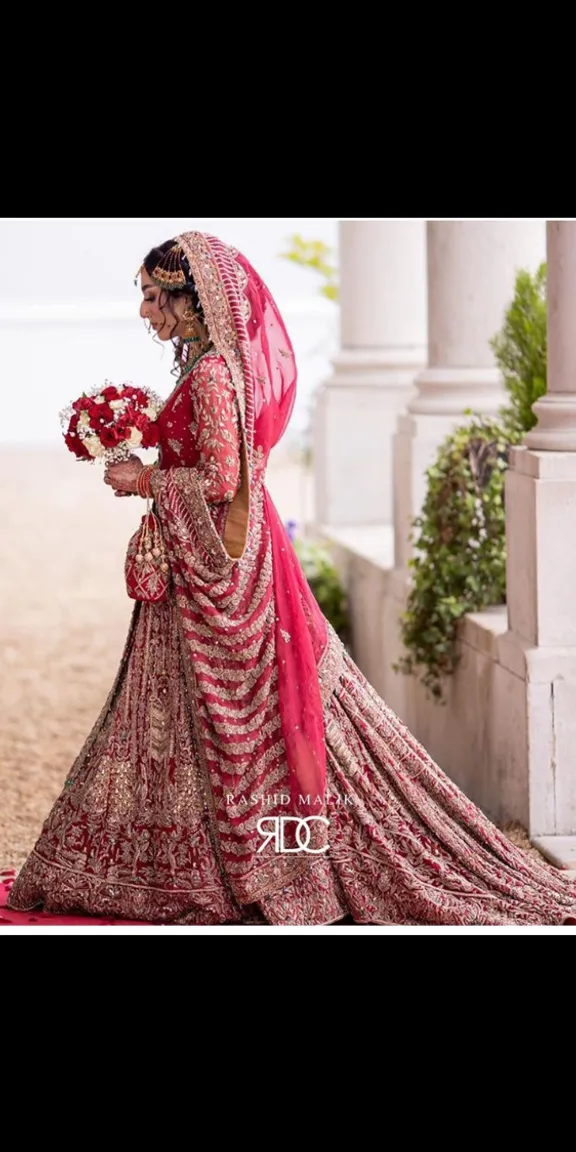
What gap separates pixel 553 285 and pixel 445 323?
1759mm

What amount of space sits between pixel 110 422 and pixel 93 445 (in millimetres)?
70

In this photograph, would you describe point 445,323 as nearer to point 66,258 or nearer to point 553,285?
point 553,285

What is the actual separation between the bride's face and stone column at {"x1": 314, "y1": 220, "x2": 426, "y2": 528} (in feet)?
15.3

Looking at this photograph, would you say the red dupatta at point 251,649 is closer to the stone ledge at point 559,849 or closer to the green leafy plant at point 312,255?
the stone ledge at point 559,849

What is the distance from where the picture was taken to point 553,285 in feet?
16.5

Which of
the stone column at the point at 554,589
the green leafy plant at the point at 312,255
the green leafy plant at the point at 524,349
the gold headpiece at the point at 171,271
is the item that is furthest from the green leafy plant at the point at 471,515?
the green leafy plant at the point at 312,255

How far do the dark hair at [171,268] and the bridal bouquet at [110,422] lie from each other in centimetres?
23

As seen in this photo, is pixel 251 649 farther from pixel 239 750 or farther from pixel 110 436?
A: pixel 110 436

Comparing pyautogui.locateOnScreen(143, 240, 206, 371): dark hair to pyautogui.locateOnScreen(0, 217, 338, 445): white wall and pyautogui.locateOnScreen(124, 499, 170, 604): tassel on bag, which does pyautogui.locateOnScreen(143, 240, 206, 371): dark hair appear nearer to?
pyautogui.locateOnScreen(124, 499, 170, 604): tassel on bag

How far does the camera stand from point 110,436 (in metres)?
4.12

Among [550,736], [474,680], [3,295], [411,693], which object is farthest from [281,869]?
[3,295]

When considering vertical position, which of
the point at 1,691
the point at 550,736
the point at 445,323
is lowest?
the point at 1,691

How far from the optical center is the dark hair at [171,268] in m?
4.11

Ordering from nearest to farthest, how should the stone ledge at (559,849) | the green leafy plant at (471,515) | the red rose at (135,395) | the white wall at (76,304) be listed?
the red rose at (135,395) → the stone ledge at (559,849) → the green leafy plant at (471,515) → the white wall at (76,304)
